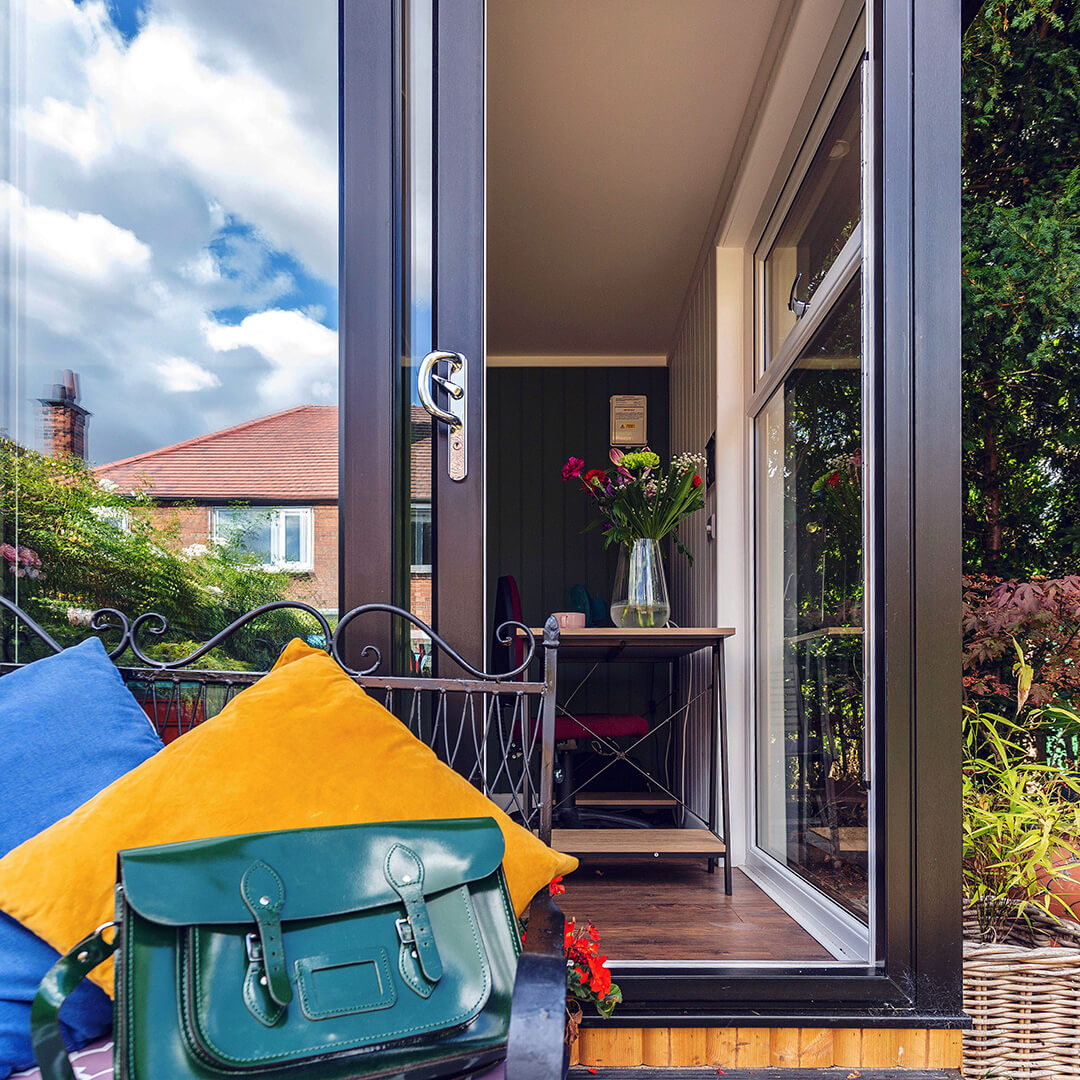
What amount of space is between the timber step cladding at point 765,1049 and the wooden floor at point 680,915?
7.0 inches

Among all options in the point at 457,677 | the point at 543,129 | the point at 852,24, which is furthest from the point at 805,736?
the point at 543,129

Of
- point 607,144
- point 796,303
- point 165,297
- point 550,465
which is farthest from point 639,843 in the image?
point 550,465

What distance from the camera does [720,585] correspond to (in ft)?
10.6

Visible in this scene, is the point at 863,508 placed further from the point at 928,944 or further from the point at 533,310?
the point at 533,310

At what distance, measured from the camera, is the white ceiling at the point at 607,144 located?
96.4 inches

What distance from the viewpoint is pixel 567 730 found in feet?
10.8

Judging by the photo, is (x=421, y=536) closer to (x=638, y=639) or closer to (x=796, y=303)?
(x=638, y=639)

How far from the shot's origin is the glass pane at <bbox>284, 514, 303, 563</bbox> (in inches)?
63.4

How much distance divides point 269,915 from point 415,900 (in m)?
0.15

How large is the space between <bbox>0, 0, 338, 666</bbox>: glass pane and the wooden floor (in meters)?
1.19

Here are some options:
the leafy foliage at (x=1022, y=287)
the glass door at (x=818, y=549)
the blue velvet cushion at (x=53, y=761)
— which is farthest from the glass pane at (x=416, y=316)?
the leafy foliage at (x=1022, y=287)

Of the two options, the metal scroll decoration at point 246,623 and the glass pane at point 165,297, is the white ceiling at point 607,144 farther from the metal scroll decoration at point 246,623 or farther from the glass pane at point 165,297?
the metal scroll decoration at point 246,623

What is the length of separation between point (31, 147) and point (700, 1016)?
2.14m

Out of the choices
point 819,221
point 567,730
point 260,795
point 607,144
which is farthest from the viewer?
point 567,730
